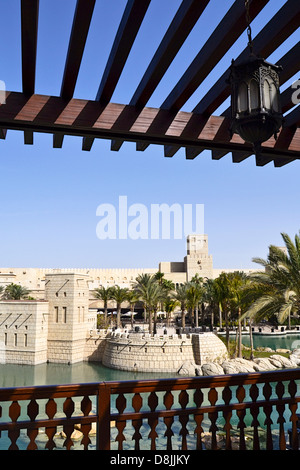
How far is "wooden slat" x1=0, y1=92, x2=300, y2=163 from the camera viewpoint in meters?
3.69

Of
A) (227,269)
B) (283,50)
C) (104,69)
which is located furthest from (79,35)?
(227,269)

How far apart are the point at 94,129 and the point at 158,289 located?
2971 cm

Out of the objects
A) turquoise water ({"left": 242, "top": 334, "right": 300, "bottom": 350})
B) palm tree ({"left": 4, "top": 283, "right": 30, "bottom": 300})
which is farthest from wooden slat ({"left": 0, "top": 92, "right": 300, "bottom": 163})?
palm tree ({"left": 4, "top": 283, "right": 30, "bottom": 300})

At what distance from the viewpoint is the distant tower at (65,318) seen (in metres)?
30.0

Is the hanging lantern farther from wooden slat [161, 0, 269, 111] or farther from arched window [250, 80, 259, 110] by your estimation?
wooden slat [161, 0, 269, 111]

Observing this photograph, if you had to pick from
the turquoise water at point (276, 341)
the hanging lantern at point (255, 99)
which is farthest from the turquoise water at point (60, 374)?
the hanging lantern at point (255, 99)

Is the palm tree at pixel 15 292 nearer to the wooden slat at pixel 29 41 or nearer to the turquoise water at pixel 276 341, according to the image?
the turquoise water at pixel 276 341

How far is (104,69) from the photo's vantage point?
11.7 ft

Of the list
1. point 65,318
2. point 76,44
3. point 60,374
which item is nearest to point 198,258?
point 65,318

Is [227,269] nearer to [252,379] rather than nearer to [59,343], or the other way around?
[59,343]

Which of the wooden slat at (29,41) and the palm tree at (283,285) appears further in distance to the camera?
the palm tree at (283,285)

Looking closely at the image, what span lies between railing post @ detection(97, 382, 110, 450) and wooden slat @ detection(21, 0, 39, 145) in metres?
2.72

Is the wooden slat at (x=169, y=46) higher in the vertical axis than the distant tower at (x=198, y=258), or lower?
lower

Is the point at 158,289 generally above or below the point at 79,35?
below
